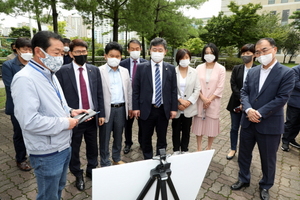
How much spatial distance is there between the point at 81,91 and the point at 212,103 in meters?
2.31

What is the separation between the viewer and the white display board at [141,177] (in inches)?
50.6

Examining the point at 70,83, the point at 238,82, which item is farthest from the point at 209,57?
the point at 70,83

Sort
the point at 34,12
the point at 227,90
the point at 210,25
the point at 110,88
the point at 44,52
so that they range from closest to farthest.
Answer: the point at 44,52 → the point at 110,88 → the point at 34,12 → the point at 227,90 → the point at 210,25

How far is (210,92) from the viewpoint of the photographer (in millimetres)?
3637

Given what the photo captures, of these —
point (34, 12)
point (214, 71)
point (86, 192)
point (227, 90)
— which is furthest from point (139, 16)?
point (86, 192)

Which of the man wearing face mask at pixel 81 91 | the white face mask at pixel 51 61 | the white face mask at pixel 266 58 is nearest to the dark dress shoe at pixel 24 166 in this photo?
the man wearing face mask at pixel 81 91

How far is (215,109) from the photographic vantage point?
3.67 m

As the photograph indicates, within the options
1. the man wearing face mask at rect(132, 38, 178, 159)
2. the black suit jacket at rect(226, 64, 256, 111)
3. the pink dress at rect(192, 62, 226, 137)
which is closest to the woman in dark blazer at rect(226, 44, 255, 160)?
the black suit jacket at rect(226, 64, 256, 111)

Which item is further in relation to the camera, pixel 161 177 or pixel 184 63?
pixel 184 63

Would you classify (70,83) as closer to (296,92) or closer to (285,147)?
(296,92)

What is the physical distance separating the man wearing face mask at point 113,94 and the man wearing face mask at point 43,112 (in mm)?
1183

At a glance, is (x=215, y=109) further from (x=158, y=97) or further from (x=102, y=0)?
(x=102, y=0)

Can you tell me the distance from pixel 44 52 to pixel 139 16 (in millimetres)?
9767

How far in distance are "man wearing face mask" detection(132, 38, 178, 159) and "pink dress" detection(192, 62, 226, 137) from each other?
2.23ft
